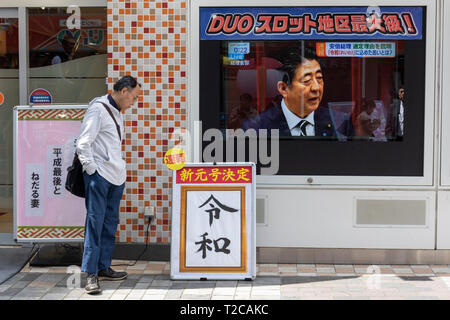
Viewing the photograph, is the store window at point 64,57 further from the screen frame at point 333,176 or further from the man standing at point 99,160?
the man standing at point 99,160

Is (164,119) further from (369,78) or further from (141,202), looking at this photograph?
(369,78)

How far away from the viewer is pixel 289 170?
687cm

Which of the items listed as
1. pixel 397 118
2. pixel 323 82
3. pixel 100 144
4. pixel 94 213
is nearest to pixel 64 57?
pixel 100 144

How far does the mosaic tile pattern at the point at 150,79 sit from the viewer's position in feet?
22.4

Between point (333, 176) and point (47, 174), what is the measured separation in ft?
9.52

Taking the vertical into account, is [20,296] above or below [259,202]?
below

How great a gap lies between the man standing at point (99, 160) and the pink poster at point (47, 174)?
74cm

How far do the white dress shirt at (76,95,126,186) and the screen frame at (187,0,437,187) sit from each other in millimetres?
1121

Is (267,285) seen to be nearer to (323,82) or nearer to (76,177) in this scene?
(76,177)

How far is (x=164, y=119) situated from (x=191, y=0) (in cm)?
125

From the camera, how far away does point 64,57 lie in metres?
7.50

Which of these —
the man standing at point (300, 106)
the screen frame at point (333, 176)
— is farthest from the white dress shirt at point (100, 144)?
the man standing at point (300, 106)

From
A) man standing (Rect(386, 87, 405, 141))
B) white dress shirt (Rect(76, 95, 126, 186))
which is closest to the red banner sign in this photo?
white dress shirt (Rect(76, 95, 126, 186))
